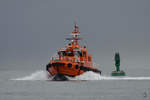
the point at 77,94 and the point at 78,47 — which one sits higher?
the point at 78,47

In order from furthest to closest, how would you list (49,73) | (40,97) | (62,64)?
1. (49,73)
2. (62,64)
3. (40,97)

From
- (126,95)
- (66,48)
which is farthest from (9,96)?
(66,48)

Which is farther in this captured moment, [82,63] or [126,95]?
[82,63]


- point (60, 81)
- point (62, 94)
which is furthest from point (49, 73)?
point (62, 94)

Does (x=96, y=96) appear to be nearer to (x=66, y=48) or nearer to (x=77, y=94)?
(x=77, y=94)

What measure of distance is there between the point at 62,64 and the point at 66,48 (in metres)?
8.03

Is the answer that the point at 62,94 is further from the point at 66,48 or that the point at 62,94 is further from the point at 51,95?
the point at 66,48

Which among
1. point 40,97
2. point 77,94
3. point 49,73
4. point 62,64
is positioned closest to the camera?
point 40,97

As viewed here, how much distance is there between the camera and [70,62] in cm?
9319

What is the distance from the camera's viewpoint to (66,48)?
9969cm

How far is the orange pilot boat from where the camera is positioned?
92625mm

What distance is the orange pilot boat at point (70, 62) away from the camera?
92625 millimetres

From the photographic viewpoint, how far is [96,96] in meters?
68.4

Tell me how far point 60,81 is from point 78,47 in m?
8.77
